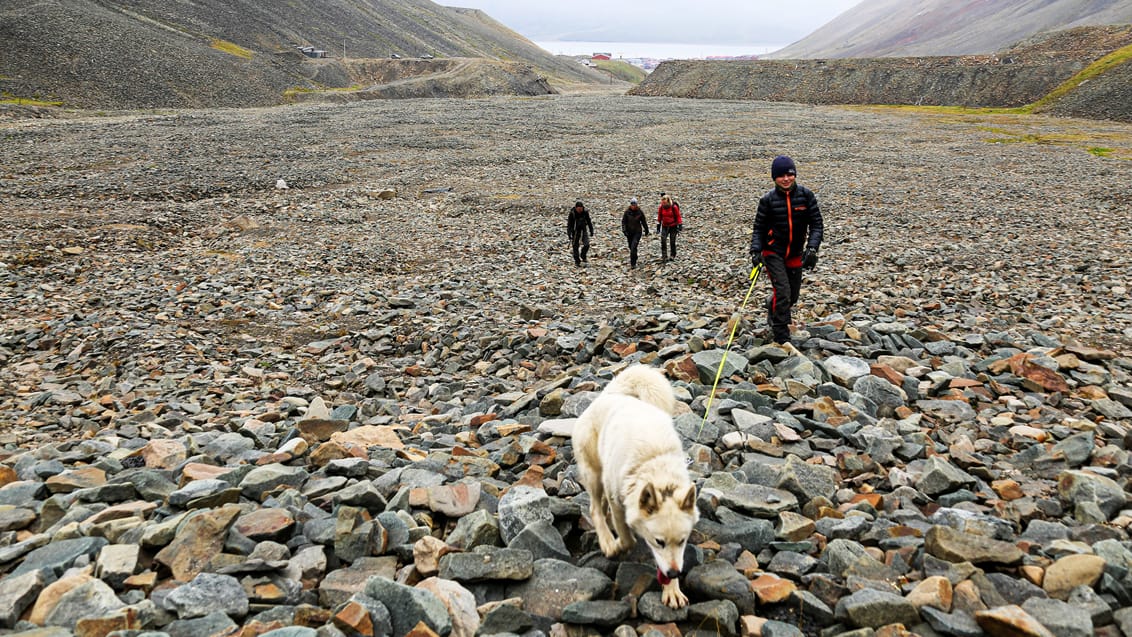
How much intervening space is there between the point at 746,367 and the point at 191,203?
1049 inches

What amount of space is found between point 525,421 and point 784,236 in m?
5.27

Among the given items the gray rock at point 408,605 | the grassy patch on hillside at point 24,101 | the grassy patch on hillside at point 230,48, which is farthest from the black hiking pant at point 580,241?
the grassy patch on hillside at point 230,48

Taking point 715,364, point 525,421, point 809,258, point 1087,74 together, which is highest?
point 1087,74

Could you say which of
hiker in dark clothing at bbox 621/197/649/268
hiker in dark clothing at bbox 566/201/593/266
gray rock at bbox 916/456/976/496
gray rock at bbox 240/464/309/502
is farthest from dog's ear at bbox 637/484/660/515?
hiker in dark clothing at bbox 566/201/593/266

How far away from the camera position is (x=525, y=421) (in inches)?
314

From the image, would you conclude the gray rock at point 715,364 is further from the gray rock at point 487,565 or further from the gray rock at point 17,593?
the gray rock at point 17,593

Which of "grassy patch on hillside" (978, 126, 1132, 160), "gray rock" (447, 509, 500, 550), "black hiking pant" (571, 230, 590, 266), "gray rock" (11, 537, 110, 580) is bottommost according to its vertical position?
"black hiking pant" (571, 230, 590, 266)

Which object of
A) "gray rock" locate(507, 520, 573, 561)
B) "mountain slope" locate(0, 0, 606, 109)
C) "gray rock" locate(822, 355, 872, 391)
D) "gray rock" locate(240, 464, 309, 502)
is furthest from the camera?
"mountain slope" locate(0, 0, 606, 109)

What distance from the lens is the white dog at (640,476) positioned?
4094mm

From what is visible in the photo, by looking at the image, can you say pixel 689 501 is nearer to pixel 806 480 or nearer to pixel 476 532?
pixel 476 532

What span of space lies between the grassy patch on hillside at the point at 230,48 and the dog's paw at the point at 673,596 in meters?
122

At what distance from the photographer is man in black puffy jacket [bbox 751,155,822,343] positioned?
31.2 ft

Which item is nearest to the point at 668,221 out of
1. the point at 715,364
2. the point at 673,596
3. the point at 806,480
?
the point at 715,364

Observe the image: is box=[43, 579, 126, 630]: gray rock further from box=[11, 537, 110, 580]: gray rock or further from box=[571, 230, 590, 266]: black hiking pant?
box=[571, 230, 590, 266]: black hiking pant
